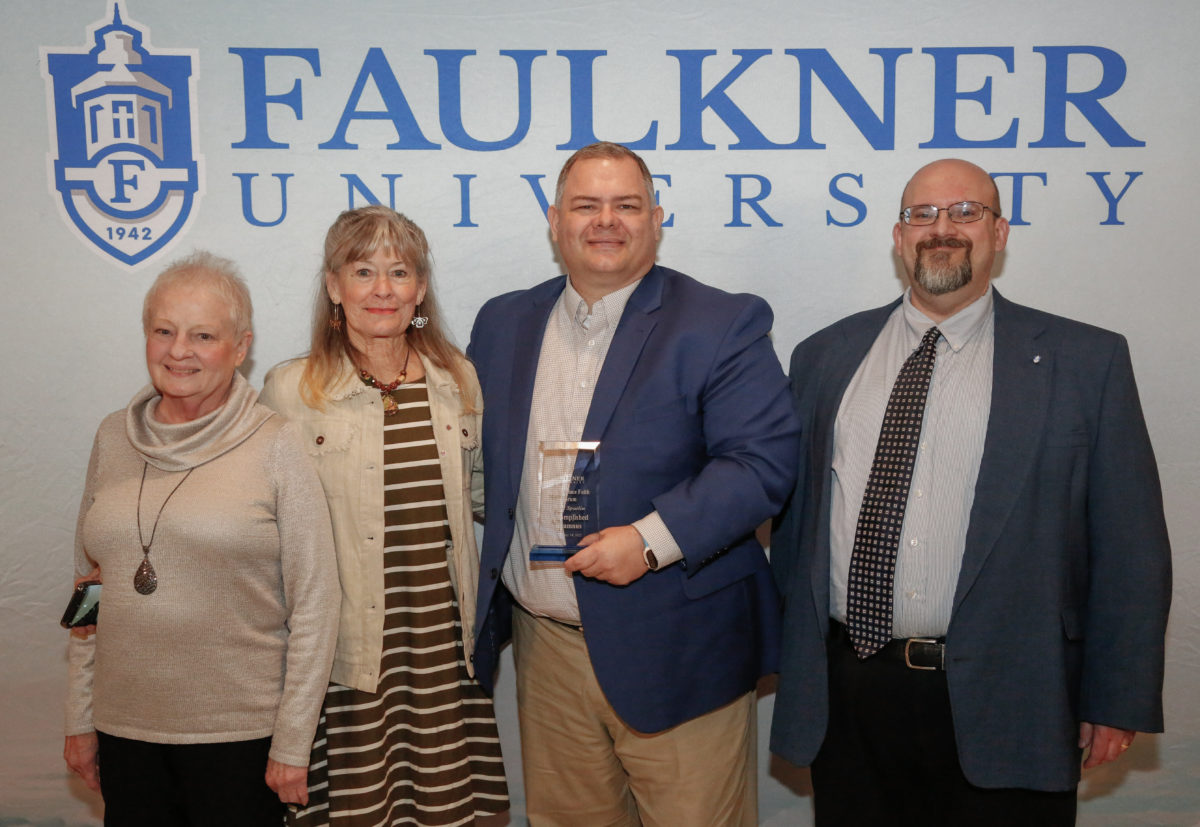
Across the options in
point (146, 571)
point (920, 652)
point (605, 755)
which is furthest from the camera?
point (605, 755)

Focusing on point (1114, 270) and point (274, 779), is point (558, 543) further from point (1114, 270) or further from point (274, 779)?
point (1114, 270)

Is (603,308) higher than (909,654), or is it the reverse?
(603,308)

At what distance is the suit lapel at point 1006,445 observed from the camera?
1.99 metres

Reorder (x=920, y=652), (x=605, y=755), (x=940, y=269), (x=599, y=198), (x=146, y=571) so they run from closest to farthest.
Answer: (x=146, y=571), (x=920, y=652), (x=940, y=269), (x=599, y=198), (x=605, y=755)

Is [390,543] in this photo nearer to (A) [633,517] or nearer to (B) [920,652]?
(A) [633,517]

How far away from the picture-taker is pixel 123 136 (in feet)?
9.35

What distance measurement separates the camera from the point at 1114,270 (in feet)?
9.50

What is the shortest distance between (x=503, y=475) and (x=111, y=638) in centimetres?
94

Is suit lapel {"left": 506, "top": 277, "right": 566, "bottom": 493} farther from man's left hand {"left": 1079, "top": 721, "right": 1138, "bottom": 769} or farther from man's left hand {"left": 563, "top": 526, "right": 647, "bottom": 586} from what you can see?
man's left hand {"left": 1079, "top": 721, "right": 1138, "bottom": 769}

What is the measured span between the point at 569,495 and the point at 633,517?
17 centimetres

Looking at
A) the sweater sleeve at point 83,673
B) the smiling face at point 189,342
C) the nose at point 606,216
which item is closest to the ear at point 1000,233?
the nose at point 606,216

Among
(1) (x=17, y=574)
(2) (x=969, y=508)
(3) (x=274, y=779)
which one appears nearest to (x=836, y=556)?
(2) (x=969, y=508)

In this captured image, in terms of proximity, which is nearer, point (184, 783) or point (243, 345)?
point (184, 783)

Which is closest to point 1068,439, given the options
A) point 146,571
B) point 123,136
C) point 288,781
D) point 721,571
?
point 721,571
